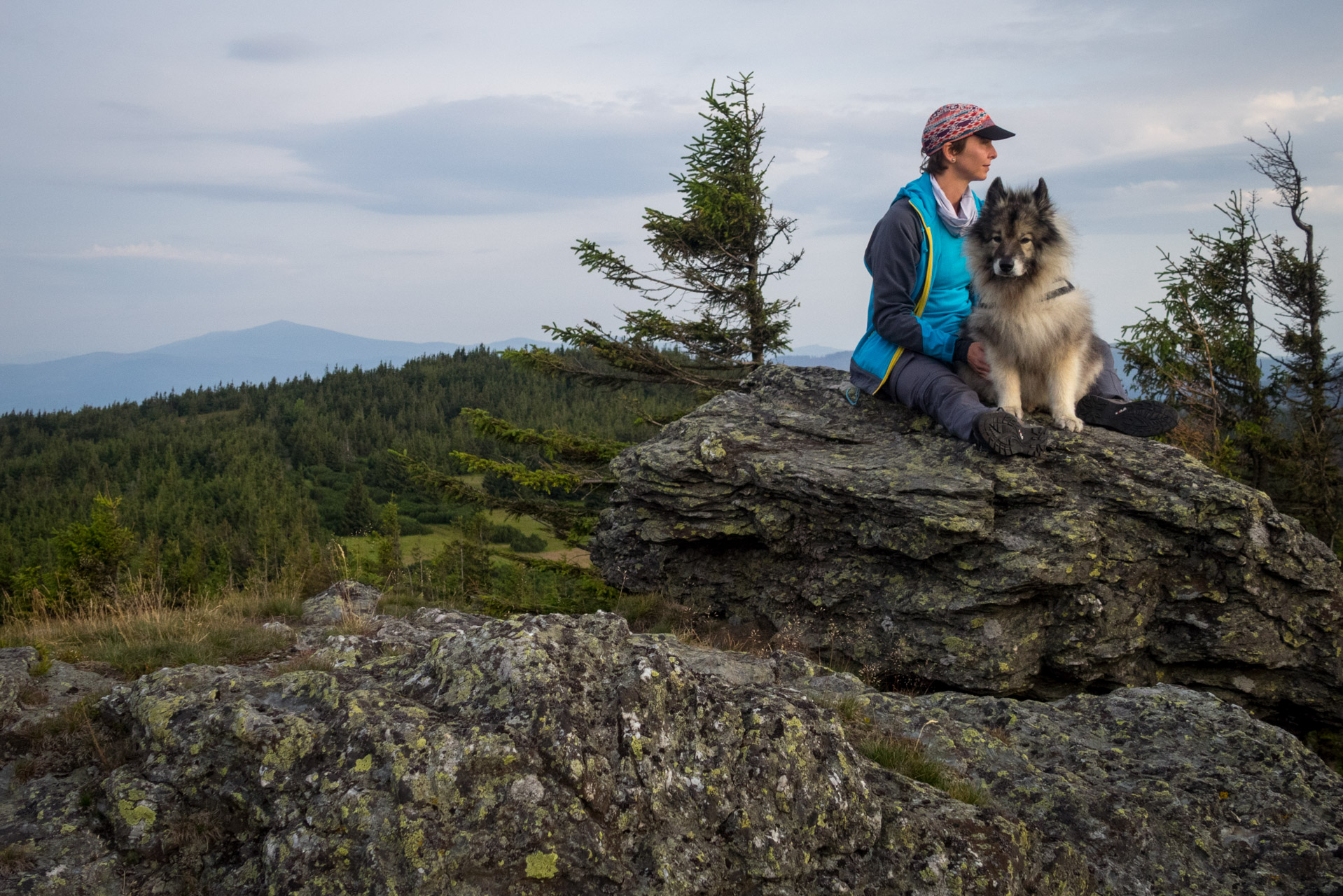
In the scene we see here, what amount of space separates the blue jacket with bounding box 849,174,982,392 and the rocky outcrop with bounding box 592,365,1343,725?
1050 millimetres

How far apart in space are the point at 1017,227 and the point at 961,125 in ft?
3.69

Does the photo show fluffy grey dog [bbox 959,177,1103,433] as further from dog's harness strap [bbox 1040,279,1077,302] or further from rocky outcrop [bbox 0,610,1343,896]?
rocky outcrop [bbox 0,610,1343,896]

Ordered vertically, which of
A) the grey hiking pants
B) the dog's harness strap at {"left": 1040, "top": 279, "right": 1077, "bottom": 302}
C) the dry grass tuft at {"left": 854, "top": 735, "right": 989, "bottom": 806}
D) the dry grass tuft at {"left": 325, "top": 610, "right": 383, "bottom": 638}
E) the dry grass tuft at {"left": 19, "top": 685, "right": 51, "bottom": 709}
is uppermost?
the dog's harness strap at {"left": 1040, "top": 279, "right": 1077, "bottom": 302}

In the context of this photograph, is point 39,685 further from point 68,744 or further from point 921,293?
point 921,293

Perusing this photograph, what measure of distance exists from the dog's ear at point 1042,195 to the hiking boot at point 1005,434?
1847 millimetres

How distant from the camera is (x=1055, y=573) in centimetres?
685

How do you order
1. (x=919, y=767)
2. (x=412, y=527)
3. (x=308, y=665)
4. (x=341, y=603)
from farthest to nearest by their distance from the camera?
(x=412, y=527) → (x=341, y=603) → (x=308, y=665) → (x=919, y=767)

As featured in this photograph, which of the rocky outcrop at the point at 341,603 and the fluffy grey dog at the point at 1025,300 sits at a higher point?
the fluffy grey dog at the point at 1025,300

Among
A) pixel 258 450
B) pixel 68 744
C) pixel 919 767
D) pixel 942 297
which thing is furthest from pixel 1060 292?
pixel 258 450

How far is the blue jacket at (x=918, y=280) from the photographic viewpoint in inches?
283

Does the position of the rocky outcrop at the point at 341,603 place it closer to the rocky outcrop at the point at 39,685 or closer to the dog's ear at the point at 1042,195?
the rocky outcrop at the point at 39,685

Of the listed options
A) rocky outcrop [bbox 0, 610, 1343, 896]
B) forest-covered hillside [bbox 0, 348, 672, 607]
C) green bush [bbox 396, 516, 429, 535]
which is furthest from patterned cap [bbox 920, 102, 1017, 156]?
green bush [bbox 396, 516, 429, 535]

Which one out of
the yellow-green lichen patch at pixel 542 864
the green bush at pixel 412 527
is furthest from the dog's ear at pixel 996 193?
the green bush at pixel 412 527

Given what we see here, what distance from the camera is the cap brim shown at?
698cm
